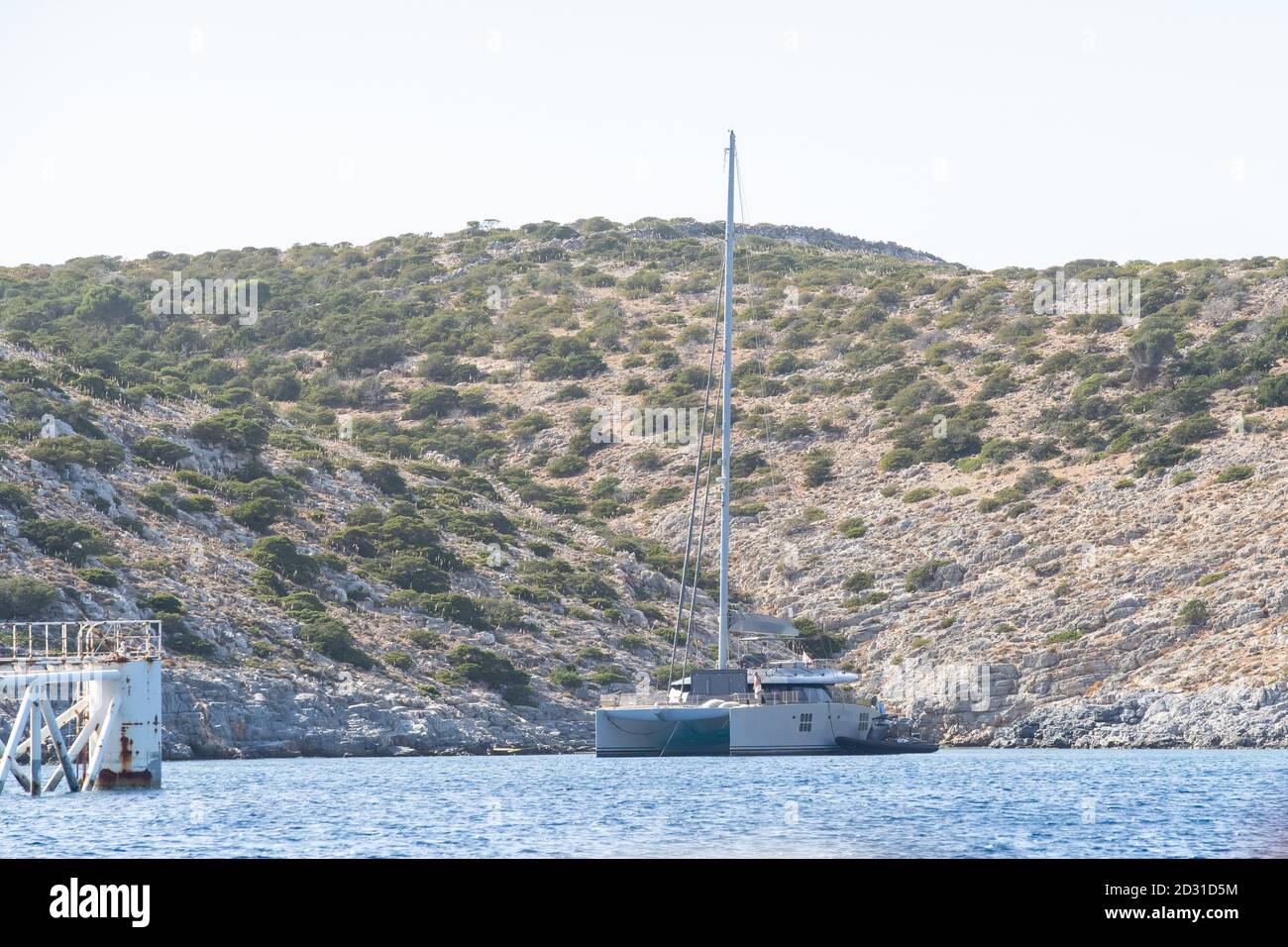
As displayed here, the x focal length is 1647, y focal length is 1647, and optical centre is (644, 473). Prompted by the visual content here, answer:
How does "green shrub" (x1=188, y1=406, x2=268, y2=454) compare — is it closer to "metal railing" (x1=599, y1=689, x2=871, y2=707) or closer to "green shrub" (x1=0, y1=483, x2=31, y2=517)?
"green shrub" (x1=0, y1=483, x2=31, y2=517)

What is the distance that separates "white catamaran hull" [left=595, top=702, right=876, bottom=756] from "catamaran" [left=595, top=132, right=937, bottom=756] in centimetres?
3

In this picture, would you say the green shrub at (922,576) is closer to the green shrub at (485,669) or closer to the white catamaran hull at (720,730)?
the white catamaran hull at (720,730)

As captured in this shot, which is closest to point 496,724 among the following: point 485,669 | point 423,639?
point 485,669

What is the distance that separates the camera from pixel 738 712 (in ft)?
180

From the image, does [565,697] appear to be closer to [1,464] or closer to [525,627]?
[525,627]

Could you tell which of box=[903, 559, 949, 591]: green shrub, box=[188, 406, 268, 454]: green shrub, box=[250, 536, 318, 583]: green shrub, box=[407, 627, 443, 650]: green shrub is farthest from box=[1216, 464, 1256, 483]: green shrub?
box=[188, 406, 268, 454]: green shrub

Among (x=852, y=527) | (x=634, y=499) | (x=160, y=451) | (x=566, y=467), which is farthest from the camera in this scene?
(x=566, y=467)

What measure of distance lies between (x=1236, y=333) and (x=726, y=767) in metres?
58.1

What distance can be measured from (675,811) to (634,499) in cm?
5634

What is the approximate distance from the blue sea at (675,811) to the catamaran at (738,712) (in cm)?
325

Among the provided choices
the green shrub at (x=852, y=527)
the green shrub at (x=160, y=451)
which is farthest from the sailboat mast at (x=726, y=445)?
the green shrub at (x=160, y=451)

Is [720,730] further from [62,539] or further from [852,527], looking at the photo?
[852,527]

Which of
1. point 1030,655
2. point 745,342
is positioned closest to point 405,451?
point 745,342
